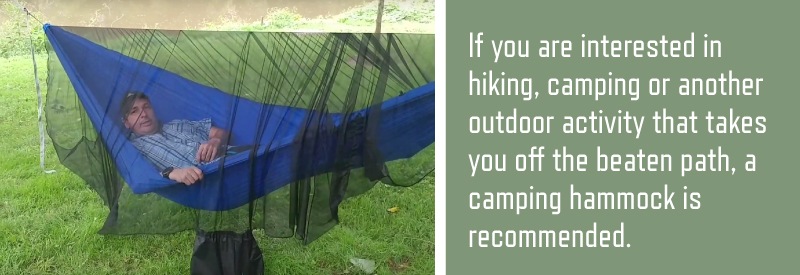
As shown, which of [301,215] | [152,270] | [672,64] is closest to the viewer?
[672,64]

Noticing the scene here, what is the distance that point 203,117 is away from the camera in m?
1.81

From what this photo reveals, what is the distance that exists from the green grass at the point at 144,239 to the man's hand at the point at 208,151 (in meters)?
0.53

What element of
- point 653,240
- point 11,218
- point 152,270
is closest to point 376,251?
point 152,270

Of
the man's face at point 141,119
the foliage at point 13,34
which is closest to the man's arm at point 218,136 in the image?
the man's face at point 141,119

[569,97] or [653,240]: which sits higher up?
[569,97]

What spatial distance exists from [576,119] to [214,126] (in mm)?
1213

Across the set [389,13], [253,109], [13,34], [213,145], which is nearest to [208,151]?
[213,145]

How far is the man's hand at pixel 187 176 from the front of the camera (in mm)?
1709

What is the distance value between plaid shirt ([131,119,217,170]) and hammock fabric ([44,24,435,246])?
2 centimetres

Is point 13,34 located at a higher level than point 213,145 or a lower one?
higher

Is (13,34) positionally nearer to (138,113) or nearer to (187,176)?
(138,113)

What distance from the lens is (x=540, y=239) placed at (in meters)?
0.83

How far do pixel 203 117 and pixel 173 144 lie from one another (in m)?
0.11

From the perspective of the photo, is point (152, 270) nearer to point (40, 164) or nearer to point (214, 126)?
point (214, 126)
